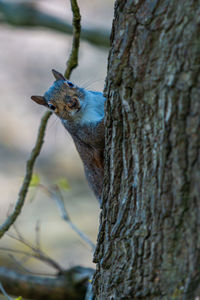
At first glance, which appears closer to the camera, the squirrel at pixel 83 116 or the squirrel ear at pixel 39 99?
the squirrel at pixel 83 116

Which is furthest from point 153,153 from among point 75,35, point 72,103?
point 72,103

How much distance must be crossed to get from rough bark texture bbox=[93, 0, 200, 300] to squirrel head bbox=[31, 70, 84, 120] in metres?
1.08

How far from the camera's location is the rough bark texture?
1.44 m

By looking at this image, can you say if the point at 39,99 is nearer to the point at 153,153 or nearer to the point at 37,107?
the point at 153,153

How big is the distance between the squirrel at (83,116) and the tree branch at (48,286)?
0.80 metres

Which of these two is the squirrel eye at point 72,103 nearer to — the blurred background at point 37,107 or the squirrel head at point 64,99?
the squirrel head at point 64,99

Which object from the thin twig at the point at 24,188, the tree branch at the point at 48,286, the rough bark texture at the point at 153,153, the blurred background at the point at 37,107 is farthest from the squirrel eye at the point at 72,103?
the blurred background at the point at 37,107

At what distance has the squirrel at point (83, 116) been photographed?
2801 millimetres

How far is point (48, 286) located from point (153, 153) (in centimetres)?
206

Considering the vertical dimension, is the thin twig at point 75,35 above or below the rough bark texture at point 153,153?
above

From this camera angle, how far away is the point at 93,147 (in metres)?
2.83

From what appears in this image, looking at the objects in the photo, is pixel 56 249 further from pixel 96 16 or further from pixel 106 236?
pixel 106 236

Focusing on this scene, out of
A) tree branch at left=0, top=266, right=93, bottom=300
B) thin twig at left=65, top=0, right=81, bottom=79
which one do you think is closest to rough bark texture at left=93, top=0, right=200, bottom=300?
thin twig at left=65, top=0, right=81, bottom=79

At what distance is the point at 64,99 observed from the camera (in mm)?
2818
